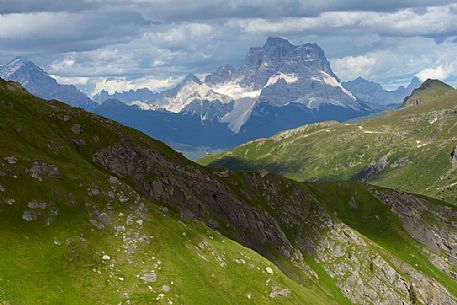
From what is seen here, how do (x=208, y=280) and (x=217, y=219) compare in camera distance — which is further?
(x=217, y=219)

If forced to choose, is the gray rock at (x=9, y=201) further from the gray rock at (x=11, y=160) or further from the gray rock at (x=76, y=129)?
the gray rock at (x=76, y=129)

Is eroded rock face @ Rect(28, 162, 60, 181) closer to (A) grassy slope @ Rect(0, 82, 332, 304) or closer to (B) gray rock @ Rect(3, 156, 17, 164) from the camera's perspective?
(A) grassy slope @ Rect(0, 82, 332, 304)

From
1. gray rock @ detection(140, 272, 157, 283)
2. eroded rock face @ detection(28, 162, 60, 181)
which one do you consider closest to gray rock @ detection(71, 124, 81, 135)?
eroded rock face @ detection(28, 162, 60, 181)

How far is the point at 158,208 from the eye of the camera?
14800cm

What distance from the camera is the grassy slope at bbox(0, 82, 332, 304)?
4144 inches

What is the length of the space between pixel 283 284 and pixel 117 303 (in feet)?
179

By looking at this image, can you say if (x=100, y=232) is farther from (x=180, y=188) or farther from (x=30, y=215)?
(x=180, y=188)

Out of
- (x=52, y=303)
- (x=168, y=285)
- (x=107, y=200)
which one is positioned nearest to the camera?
(x=52, y=303)

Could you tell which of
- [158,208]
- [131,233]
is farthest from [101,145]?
[131,233]

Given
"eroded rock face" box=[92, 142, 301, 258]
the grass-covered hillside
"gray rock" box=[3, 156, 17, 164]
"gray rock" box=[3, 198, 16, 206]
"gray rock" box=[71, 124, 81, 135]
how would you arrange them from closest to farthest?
the grass-covered hillside, "gray rock" box=[3, 198, 16, 206], "gray rock" box=[3, 156, 17, 164], "eroded rock face" box=[92, 142, 301, 258], "gray rock" box=[71, 124, 81, 135]

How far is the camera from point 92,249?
116m

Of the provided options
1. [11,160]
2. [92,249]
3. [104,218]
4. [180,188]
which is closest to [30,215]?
[92,249]

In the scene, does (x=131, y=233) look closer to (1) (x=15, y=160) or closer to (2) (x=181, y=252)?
(2) (x=181, y=252)

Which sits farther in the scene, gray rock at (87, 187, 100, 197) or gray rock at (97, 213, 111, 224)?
gray rock at (87, 187, 100, 197)
